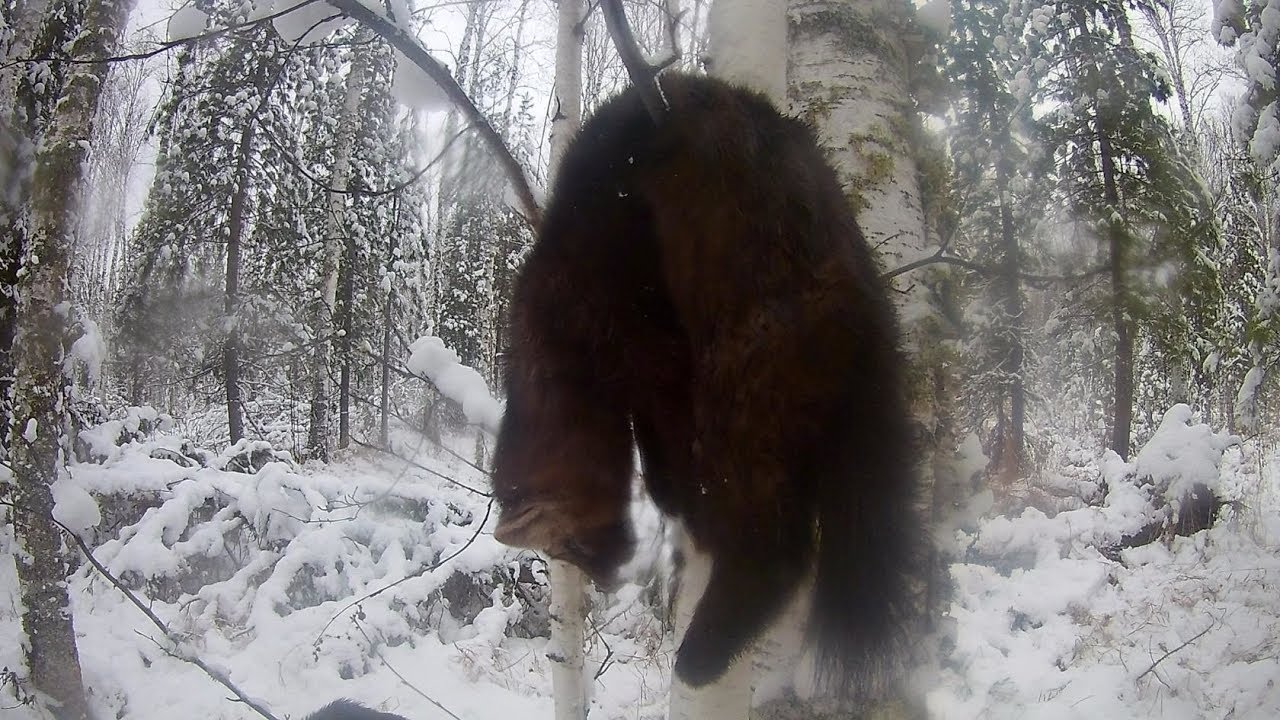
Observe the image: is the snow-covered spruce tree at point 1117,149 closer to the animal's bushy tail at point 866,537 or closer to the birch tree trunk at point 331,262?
the animal's bushy tail at point 866,537

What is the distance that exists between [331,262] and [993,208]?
9.68 m

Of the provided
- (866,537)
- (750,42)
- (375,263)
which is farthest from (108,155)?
(375,263)

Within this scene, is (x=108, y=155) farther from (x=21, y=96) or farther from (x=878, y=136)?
(x=878, y=136)

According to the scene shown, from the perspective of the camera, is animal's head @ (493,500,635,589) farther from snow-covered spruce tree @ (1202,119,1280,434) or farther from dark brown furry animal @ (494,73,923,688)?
snow-covered spruce tree @ (1202,119,1280,434)

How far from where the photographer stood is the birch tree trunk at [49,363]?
3367 millimetres

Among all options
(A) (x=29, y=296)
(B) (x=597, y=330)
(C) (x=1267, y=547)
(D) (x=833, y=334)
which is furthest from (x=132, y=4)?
(C) (x=1267, y=547)

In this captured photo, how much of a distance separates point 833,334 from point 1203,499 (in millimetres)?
6875

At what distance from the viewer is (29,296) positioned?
11.2 feet

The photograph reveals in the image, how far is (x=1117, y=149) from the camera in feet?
29.3

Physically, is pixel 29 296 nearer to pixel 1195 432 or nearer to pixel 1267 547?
→ pixel 1267 547

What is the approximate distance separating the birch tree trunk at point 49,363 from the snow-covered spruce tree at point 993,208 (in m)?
3.88

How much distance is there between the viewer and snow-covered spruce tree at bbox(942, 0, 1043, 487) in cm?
198

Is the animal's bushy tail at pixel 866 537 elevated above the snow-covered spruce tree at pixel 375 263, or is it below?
below

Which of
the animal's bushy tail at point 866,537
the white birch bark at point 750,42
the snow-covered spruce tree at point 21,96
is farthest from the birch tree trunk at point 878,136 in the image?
the snow-covered spruce tree at point 21,96
